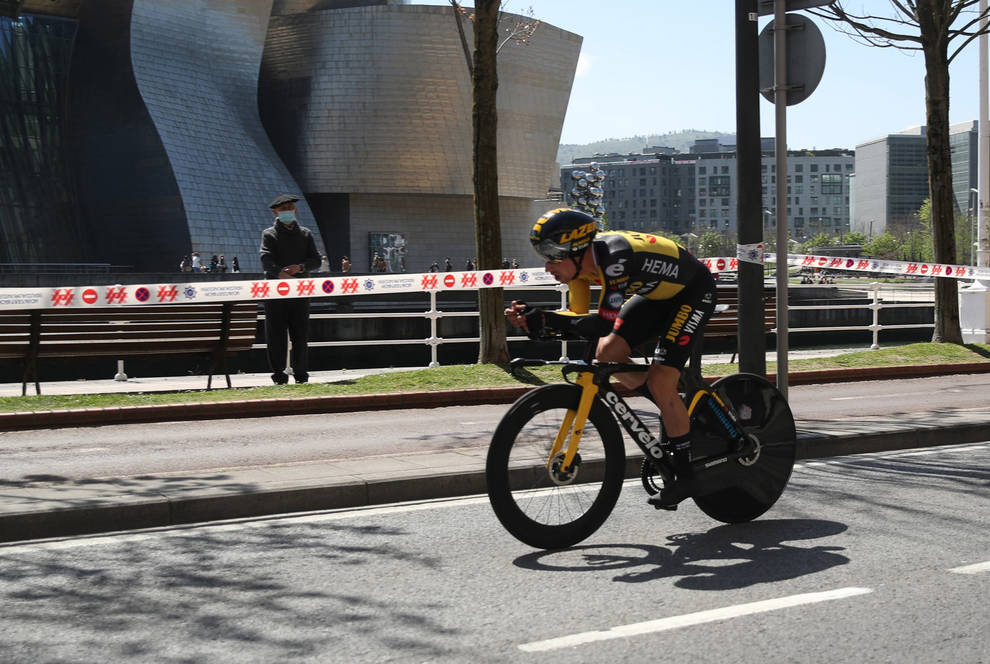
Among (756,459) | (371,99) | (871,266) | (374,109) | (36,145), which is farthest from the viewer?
(374,109)

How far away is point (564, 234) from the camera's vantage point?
5531 millimetres

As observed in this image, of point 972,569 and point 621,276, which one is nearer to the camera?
point 972,569

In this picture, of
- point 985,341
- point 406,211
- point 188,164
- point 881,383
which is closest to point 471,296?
point 188,164

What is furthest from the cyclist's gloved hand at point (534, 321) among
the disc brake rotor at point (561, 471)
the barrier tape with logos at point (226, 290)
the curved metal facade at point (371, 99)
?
the curved metal facade at point (371, 99)

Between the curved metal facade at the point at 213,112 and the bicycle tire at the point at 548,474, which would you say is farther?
the curved metal facade at the point at 213,112

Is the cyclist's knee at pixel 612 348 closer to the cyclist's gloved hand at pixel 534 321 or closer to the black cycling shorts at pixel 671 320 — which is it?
the black cycling shorts at pixel 671 320

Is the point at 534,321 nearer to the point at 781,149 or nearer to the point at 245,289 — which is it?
the point at 781,149

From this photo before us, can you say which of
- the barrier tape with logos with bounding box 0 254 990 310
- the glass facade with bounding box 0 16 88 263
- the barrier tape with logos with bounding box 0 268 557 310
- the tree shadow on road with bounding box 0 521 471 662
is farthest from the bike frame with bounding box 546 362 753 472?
the glass facade with bounding box 0 16 88 263

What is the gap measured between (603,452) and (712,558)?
72cm

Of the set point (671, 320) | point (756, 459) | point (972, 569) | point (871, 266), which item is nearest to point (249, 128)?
point (871, 266)

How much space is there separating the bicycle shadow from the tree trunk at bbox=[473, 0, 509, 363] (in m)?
9.43

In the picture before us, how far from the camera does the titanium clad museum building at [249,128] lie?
5844 centimetres

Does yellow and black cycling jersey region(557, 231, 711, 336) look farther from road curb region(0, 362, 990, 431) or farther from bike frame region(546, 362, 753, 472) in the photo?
road curb region(0, 362, 990, 431)

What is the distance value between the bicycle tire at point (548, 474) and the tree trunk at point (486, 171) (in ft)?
32.0
